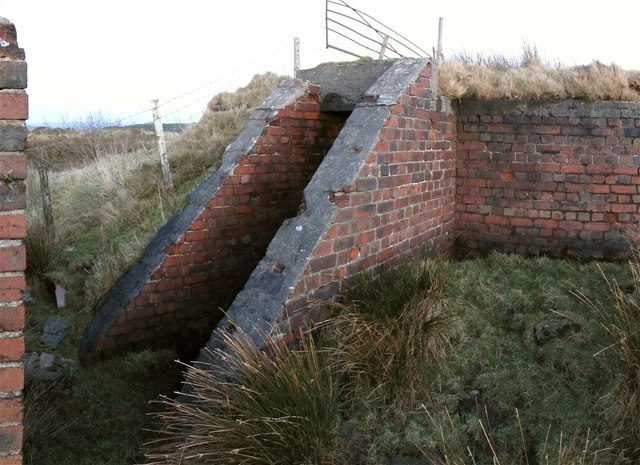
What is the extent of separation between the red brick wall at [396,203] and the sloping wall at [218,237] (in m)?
1.14

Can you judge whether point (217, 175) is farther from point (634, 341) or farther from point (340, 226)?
point (634, 341)

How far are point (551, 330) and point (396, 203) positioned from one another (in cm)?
157

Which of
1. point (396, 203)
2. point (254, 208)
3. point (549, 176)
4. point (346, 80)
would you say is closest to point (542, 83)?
point (549, 176)

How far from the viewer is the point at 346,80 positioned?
6250mm

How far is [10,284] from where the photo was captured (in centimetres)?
280

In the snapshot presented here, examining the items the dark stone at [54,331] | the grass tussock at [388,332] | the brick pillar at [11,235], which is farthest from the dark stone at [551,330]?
the dark stone at [54,331]

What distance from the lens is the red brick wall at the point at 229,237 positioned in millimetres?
5445

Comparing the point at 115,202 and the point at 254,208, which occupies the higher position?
the point at 254,208

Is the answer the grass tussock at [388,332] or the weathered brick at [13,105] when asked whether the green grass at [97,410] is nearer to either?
the grass tussock at [388,332]

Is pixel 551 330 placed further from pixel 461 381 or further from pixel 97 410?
pixel 97 410

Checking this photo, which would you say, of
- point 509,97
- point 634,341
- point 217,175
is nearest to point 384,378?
point 634,341

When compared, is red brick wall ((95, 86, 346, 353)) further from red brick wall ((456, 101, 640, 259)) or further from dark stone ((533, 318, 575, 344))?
dark stone ((533, 318, 575, 344))

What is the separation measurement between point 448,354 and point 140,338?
2.69m

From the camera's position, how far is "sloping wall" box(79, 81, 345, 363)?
5.41 m
